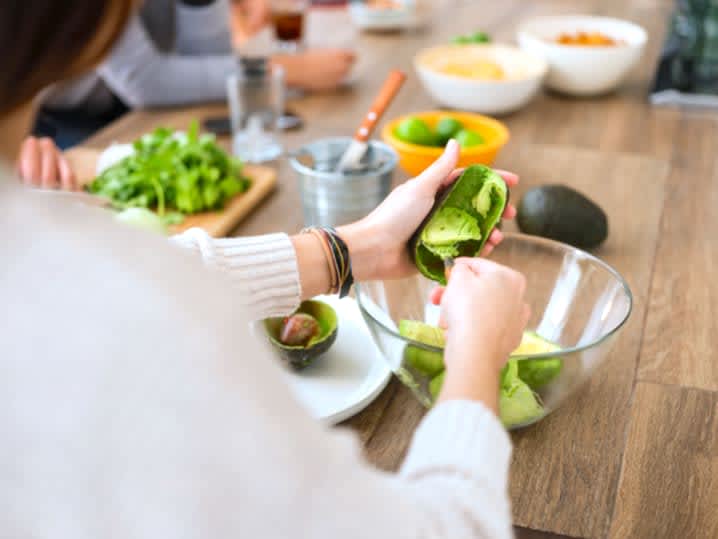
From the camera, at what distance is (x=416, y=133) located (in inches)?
55.9

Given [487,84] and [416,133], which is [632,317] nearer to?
[416,133]

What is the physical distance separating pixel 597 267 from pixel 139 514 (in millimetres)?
671

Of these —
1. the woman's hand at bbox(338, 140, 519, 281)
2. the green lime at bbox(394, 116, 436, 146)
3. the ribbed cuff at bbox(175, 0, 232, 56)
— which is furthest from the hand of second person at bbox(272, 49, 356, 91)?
the woman's hand at bbox(338, 140, 519, 281)

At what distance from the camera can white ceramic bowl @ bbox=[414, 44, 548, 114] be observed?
1691mm

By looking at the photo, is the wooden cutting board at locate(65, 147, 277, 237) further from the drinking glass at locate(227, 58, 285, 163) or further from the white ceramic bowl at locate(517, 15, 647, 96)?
the white ceramic bowl at locate(517, 15, 647, 96)

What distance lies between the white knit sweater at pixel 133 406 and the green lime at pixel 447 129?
3.23ft

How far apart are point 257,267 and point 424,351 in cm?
26

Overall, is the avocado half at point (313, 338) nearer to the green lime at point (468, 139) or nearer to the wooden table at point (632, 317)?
the wooden table at point (632, 317)

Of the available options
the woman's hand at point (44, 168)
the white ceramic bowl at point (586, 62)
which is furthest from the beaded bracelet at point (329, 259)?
the white ceramic bowl at point (586, 62)

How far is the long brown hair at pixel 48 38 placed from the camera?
468 mm

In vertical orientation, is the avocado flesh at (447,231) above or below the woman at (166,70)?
above

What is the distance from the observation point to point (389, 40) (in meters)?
2.35

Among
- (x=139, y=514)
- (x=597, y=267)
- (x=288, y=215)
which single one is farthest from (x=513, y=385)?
(x=288, y=215)

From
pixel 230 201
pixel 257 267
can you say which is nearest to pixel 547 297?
pixel 257 267
